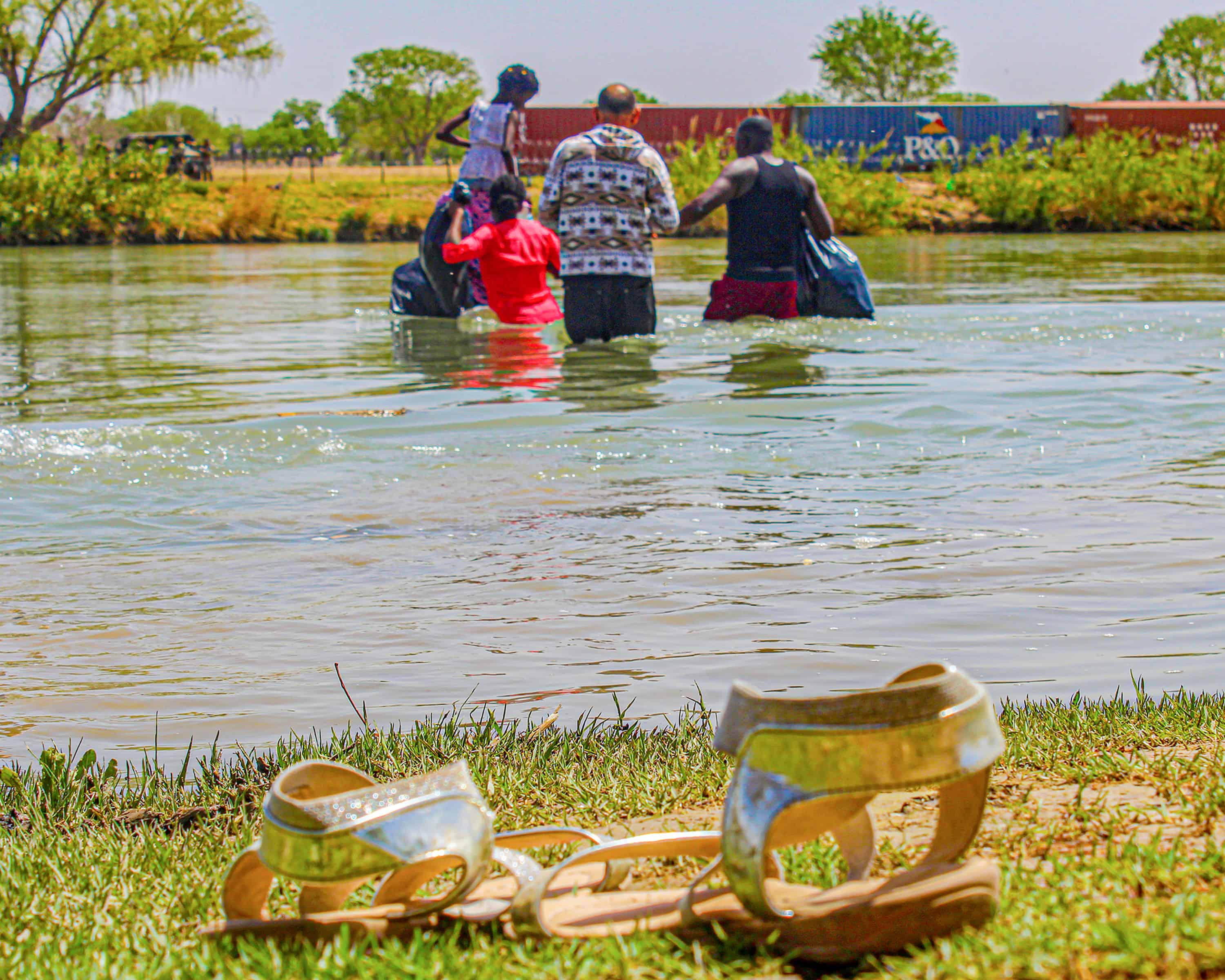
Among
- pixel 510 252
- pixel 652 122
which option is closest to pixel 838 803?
pixel 510 252

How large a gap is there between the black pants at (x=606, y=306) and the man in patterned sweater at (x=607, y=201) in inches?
0.4

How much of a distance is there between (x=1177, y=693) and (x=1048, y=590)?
123 centimetres

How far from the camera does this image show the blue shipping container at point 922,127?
53719 millimetres

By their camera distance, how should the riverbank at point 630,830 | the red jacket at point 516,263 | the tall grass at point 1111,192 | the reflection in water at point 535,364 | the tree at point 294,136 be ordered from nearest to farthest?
the riverbank at point 630,830 < the reflection in water at point 535,364 < the red jacket at point 516,263 < the tall grass at point 1111,192 < the tree at point 294,136

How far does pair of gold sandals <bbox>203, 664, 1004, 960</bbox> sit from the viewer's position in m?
1.91

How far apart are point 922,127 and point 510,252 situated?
4625 cm

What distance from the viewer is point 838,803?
208cm

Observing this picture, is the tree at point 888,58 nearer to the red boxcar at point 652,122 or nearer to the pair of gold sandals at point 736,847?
the red boxcar at point 652,122

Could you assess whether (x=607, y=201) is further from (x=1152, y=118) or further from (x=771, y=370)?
(x=1152, y=118)

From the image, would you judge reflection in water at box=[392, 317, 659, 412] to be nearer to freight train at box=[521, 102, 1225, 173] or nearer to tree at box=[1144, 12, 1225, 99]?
freight train at box=[521, 102, 1225, 173]

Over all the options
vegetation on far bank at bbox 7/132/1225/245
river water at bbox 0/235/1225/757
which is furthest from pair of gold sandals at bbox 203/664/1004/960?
vegetation on far bank at bbox 7/132/1225/245

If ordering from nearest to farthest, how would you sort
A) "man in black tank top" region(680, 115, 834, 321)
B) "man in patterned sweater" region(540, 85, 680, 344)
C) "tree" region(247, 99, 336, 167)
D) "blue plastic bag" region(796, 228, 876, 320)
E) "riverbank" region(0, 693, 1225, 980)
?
"riverbank" region(0, 693, 1225, 980) → "man in patterned sweater" region(540, 85, 680, 344) → "man in black tank top" region(680, 115, 834, 321) → "blue plastic bag" region(796, 228, 876, 320) → "tree" region(247, 99, 336, 167)

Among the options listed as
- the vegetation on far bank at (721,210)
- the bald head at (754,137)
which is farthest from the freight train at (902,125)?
the bald head at (754,137)

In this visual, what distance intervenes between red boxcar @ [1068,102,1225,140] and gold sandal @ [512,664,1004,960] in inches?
2255
